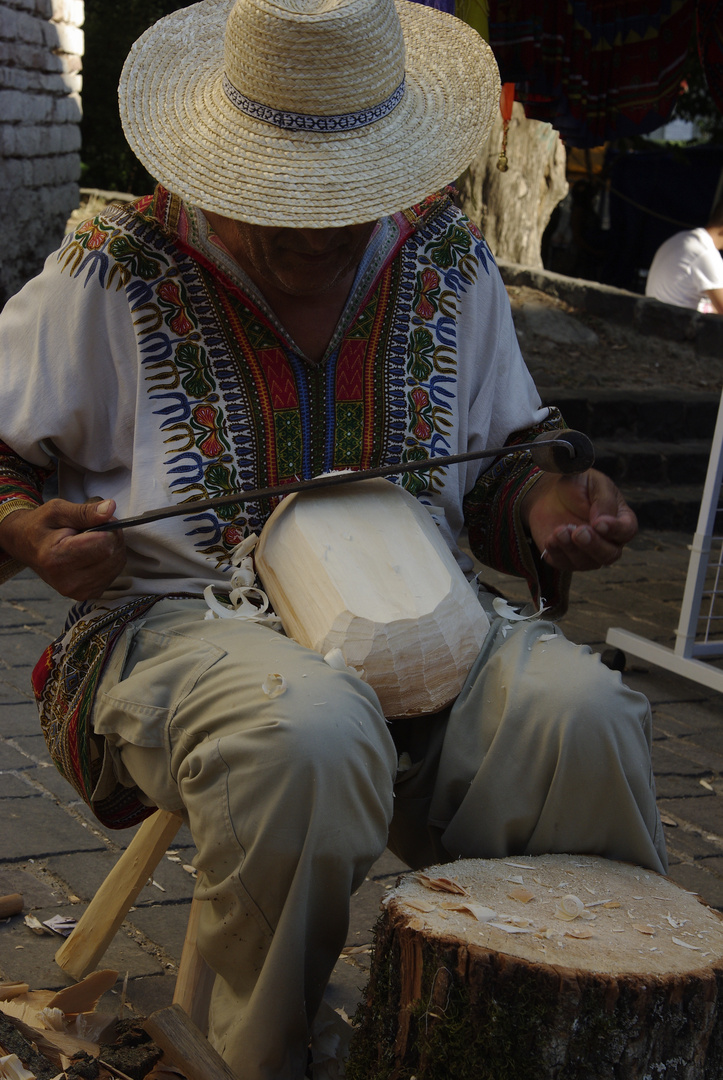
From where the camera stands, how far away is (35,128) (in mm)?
5840

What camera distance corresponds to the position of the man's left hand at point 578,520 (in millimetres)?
1678

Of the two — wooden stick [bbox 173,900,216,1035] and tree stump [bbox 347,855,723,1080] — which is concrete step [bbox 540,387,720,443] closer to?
wooden stick [bbox 173,900,216,1035]

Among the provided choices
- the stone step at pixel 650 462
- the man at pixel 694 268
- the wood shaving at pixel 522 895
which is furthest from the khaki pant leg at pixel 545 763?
the man at pixel 694 268

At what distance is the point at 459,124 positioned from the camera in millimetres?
1715

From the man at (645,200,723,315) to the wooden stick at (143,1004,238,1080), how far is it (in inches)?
213

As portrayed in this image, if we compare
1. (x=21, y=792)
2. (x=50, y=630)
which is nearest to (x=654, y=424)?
(x=50, y=630)

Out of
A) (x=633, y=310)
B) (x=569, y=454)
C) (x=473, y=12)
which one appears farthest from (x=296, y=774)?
(x=633, y=310)

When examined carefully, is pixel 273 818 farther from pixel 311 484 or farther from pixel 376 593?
pixel 311 484

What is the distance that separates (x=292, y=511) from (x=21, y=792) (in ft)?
4.48

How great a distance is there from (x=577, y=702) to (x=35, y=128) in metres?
5.32

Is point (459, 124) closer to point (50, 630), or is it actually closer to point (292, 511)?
point (292, 511)

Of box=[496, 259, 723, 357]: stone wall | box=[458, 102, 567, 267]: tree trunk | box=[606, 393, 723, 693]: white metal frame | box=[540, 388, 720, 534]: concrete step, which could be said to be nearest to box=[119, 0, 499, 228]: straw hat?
box=[606, 393, 723, 693]: white metal frame

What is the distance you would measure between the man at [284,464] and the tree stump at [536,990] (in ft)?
0.33

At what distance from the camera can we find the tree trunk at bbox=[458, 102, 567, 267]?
27.0 feet
